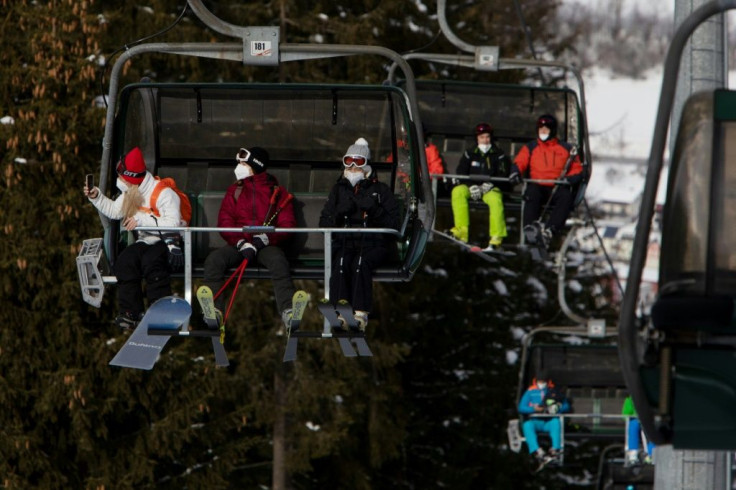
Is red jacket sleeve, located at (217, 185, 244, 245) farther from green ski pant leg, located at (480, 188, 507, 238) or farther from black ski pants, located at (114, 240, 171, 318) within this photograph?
green ski pant leg, located at (480, 188, 507, 238)

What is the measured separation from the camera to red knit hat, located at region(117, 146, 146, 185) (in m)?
11.6

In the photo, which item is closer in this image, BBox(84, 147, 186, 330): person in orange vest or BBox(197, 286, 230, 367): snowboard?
BBox(197, 286, 230, 367): snowboard

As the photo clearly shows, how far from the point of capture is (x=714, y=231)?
6660mm

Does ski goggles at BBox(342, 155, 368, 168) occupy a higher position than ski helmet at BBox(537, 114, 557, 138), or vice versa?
ski helmet at BBox(537, 114, 557, 138)

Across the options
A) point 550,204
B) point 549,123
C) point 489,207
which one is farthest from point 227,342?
point 549,123

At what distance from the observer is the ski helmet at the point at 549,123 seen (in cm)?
1753

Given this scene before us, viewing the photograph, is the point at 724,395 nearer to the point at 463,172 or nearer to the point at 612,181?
the point at 463,172

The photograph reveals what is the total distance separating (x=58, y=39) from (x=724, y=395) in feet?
60.8

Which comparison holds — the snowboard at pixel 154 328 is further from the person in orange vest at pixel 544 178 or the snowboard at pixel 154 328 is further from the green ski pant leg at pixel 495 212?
the green ski pant leg at pixel 495 212

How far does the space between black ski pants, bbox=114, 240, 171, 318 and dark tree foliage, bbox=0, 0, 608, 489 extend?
1276 cm

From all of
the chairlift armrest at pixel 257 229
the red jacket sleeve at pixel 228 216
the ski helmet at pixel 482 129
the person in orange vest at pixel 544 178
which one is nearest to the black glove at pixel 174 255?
the red jacket sleeve at pixel 228 216

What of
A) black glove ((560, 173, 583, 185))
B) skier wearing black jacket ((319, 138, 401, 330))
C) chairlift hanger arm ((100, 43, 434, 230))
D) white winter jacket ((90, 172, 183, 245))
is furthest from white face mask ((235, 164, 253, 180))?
black glove ((560, 173, 583, 185))

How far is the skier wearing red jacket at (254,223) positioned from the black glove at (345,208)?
1.39 feet

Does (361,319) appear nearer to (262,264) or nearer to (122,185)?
(262,264)
